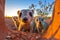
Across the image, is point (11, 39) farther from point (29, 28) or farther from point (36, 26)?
point (36, 26)

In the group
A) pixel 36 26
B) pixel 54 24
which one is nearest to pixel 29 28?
pixel 36 26

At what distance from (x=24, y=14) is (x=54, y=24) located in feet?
12.2

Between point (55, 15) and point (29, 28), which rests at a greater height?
point (55, 15)

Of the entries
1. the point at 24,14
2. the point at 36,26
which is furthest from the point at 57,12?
the point at 36,26

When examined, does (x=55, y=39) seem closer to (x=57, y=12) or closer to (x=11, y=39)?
(x=57, y=12)

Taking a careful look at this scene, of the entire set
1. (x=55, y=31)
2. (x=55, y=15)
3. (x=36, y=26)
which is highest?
(x=55, y=15)

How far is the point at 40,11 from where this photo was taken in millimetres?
9641

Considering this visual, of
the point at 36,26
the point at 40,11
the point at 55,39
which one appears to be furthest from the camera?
the point at 36,26

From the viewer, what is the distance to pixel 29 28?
30.6ft

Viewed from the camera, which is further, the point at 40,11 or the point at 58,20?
the point at 40,11

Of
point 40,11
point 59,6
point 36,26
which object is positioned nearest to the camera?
point 59,6

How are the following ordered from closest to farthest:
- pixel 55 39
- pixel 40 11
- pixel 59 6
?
pixel 55 39 < pixel 59 6 < pixel 40 11

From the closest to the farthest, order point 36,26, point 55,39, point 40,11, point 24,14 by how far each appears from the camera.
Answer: point 55,39 → point 24,14 → point 40,11 → point 36,26

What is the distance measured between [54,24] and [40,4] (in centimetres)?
402
